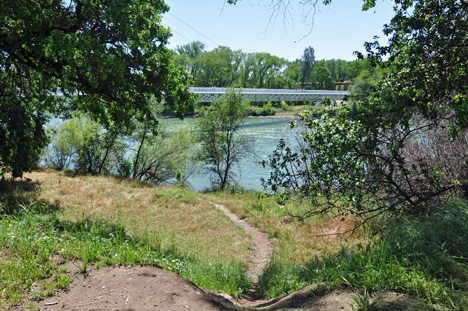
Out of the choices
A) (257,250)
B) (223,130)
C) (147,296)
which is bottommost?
(257,250)

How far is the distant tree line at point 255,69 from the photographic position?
85250 mm

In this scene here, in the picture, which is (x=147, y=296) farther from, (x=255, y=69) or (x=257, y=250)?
(x=255, y=69)

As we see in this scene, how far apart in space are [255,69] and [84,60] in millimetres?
95137

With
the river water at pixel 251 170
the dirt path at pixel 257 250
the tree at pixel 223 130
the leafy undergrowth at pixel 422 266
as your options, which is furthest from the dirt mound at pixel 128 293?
the tree at pixel 223 130

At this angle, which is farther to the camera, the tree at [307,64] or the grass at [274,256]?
the tree at [307,64]

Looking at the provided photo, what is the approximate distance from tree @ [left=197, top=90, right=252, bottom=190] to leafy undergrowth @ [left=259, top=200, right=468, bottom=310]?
20044 mm

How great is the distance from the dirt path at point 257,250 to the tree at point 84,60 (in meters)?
→ 4.77

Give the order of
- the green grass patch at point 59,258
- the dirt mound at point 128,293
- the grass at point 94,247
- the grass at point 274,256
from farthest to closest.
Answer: the grass at point 94,247
the green grass patch at point 59,258
the dirt mound at point 128,293
the grass at point 274,256

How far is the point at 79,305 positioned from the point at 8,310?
66 centimetres

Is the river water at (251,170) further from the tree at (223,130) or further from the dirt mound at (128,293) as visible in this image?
the dirt mound at (128,293)

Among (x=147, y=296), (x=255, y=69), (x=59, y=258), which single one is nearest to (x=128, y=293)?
(x=147, y=296)

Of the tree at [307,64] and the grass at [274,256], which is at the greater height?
the tree at [307,64]

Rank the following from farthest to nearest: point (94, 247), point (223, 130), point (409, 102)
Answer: point (223, 130) < point (409, 102) < point (94, 247)

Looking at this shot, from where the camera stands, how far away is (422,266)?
361cm
